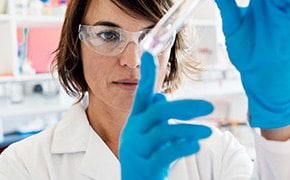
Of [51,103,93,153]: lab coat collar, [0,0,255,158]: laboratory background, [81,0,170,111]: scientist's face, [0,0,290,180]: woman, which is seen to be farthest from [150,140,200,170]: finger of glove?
→ [0,0,255,158]: laboratory background

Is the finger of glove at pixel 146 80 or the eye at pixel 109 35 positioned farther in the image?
the eye at pixel 109 35

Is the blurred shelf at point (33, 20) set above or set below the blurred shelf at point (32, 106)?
above

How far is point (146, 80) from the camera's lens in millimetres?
693

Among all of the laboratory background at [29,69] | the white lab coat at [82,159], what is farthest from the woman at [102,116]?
the laboratory background at [29,69]

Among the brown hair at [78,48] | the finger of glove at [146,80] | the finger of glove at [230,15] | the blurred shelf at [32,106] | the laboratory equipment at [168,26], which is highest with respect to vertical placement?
the finger of glove at [230,15]

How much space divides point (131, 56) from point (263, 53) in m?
0.39

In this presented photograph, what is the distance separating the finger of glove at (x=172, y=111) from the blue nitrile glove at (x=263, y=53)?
13 cm

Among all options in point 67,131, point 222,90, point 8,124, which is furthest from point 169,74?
point 222,90

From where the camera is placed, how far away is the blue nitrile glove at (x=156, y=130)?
68 centimetres

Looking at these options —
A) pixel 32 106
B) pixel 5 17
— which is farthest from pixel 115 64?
pixel 32 106

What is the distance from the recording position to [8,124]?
2.32 meters

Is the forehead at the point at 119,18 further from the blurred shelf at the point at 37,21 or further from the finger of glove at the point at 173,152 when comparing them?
the blurred shelf at the point at 37,21

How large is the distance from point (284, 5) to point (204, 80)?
2.03m

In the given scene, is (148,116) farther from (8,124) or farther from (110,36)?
(8,124)
